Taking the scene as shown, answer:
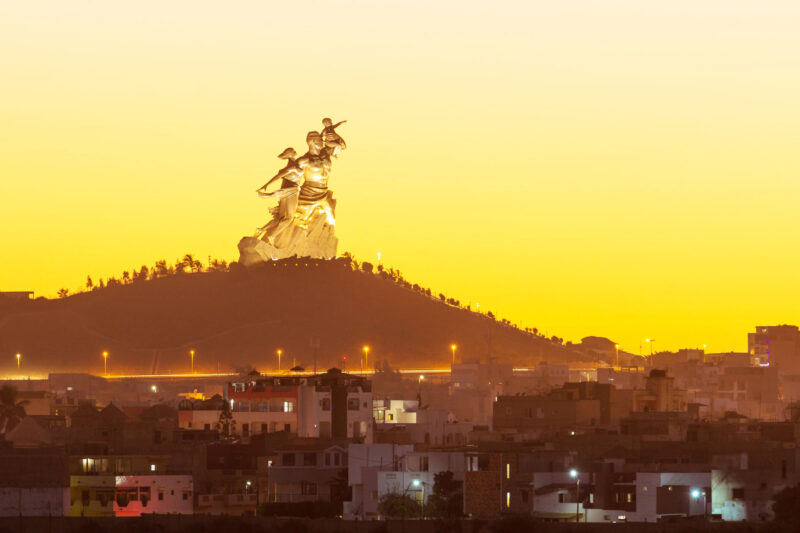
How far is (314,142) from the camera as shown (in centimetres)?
17788

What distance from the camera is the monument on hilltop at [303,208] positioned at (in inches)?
7037

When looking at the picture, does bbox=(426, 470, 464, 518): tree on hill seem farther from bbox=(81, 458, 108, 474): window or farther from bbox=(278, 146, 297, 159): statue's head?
bbox=(278, 146, 297, 159): statue's head

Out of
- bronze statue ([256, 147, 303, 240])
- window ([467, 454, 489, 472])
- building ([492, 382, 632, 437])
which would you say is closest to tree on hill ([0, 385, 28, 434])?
building ([492, 382, 632, 437])

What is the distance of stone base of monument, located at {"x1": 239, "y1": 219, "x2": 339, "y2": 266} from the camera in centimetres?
18850

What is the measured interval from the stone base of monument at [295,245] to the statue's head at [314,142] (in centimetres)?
846

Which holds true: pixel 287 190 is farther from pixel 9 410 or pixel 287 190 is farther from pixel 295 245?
pixel 9 410

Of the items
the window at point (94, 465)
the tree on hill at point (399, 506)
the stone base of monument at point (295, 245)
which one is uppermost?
the stone base of monument at point (295, 245)

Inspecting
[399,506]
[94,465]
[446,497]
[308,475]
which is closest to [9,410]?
[94,465]

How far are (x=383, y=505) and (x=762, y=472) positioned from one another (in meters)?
11.9

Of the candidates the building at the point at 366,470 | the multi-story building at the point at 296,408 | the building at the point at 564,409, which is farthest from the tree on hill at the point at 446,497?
the multi-story building at the point at 296,408

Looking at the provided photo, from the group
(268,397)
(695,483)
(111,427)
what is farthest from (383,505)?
(268,397)

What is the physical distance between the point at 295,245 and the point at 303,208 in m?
8.29

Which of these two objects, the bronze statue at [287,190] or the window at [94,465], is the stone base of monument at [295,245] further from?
the window at [94,465]

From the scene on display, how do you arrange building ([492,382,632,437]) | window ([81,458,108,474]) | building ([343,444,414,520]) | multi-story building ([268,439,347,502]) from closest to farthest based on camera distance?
building ([343,444,414,520]), multi-story building ([268,439,347,502]), window ([81,458,108,474]), building ([492,382,632,437])
